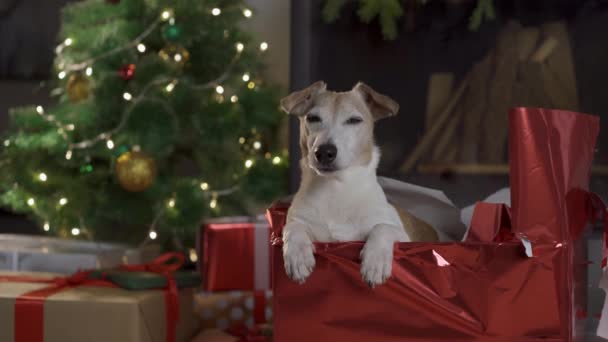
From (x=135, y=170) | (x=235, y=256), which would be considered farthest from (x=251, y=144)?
(x=235, y=256)

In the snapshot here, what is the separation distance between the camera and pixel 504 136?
2.29 metres

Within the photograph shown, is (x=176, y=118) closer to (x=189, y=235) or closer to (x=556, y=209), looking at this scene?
(x=189, y=235)

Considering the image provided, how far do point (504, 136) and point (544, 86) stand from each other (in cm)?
21

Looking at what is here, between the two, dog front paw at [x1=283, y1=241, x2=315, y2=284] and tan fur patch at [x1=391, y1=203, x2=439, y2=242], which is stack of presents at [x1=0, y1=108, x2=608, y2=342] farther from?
tan fur patch at [x1=391, y1=203, x2=439, y2=242]

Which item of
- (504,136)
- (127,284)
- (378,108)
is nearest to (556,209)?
(378,108)

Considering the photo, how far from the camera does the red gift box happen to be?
969 mm

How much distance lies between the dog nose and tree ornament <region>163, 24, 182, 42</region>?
1.28 metres

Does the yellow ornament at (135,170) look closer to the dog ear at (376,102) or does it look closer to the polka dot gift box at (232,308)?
the polka dot gift box at (232,308)

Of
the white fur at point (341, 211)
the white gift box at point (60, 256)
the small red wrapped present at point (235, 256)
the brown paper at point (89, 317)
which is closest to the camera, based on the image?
the white fur at point (341, 211)

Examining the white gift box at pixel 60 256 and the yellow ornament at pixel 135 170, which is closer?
the white gift box at pixel 60 256

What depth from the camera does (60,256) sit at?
2000 millimetres

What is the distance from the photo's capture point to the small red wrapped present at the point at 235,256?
1843mm

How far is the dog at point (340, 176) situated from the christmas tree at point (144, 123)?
1.09 metres

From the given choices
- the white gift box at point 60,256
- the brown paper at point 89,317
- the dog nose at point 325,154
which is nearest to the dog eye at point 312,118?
the dog nose at point 325,154
